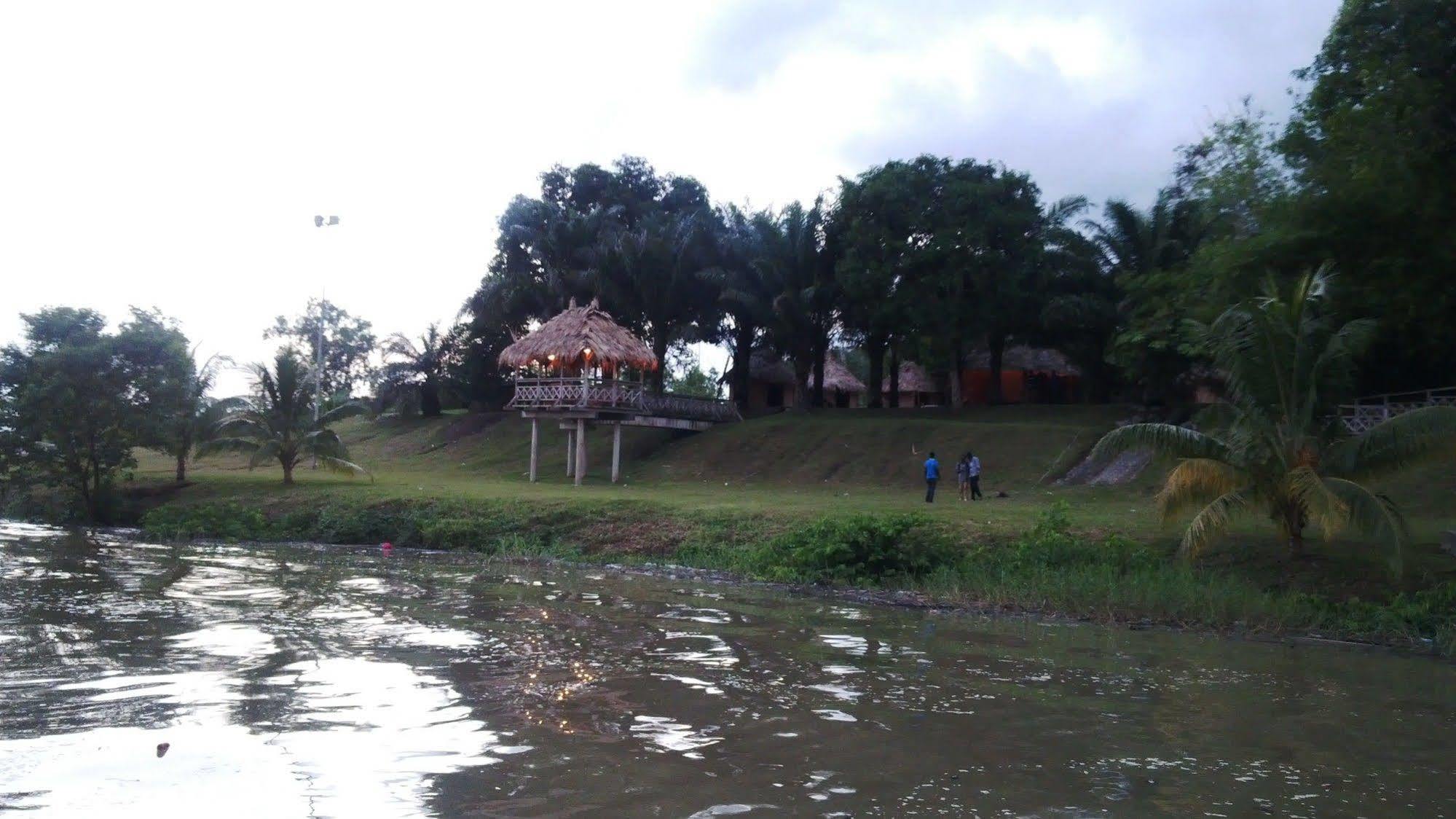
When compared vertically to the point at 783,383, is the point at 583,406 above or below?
below

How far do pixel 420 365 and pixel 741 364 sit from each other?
18.0m

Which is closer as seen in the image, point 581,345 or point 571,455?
point 581,345

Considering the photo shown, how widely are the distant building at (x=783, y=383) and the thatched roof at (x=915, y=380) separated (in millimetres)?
2264

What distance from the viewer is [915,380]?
58.3m

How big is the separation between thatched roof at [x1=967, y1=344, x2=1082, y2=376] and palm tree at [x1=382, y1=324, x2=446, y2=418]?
2690 cm

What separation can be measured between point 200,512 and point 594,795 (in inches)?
1044

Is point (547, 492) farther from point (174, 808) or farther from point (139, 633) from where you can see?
point (174, 808)

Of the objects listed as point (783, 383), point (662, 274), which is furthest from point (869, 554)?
point (783, 383)

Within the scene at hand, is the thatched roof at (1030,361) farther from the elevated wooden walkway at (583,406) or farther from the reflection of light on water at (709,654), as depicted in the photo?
the reflection of light on water at (709,654)

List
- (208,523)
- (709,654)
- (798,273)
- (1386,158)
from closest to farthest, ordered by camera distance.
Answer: (709,654)
(1386,158)
(208,523)
(798,273)

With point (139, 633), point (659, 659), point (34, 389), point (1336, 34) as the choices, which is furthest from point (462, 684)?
point (34, 389)

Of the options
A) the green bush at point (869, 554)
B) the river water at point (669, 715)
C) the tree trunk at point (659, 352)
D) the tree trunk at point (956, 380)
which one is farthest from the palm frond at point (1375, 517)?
the tree trunk at point (659, 352)

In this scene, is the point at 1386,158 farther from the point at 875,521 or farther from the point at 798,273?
the point at 798,273

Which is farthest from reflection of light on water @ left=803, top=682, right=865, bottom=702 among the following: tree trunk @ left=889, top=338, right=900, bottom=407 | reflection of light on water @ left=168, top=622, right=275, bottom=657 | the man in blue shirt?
tree trunk @ left=889, top=338, right=900, bottom=407
